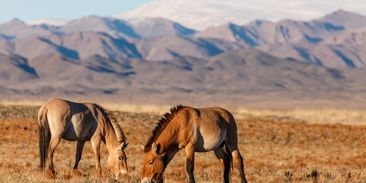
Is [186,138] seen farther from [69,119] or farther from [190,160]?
[69,119]

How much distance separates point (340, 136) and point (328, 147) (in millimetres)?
3643

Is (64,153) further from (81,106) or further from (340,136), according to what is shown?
(340,136)

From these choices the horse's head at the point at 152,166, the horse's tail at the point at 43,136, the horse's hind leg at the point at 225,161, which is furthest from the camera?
the horse's tail at the point at 43,136

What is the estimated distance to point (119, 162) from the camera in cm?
1783

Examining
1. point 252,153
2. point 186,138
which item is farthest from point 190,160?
point 252,153

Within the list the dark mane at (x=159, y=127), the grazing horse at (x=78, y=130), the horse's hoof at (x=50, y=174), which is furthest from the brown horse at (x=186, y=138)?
the horse's hoof at (x=50, y=174)

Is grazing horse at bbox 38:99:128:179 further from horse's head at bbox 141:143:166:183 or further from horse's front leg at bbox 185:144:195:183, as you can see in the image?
horse's head at bbox 141:143:166:183

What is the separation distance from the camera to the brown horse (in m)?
15.4

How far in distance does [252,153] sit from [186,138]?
590 inches

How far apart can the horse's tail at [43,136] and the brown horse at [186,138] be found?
316cm

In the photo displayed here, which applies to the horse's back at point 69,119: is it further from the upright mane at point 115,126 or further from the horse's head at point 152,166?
the horse's head at point 152,166

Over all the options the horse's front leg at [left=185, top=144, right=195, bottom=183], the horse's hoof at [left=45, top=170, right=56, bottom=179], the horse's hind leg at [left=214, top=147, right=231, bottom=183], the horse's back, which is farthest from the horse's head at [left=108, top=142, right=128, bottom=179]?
the horse's front leg at [left=185, top=144, right=195, bottom=183]

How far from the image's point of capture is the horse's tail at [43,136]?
696 inches

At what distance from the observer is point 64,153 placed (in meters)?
26.6
